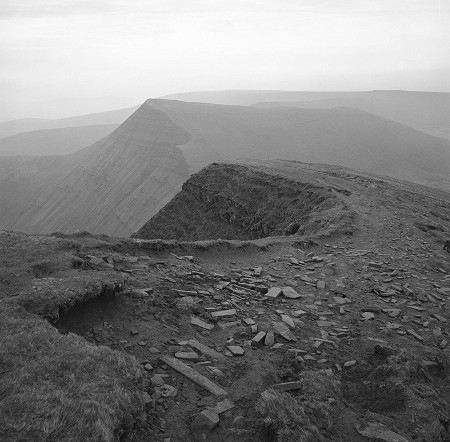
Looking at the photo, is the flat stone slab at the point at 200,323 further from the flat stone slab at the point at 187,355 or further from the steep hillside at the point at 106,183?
the steep hillside at the point at 106,183

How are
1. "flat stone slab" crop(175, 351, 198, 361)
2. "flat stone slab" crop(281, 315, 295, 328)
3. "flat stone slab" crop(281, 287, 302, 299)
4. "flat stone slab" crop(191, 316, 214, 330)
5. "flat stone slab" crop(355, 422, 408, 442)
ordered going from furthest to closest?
1. "flat stone slab" crop(281, 287, 302, 299)
2. "flat stone slab" crop(281, 315, 295, 328)
3. "flat stone slab" crop(191, 316, 214, 330)
4. "flat stone slab" crop(175, 351, 198, 361)
5. "flat stone slab" crop(355, 422, 408, 442)

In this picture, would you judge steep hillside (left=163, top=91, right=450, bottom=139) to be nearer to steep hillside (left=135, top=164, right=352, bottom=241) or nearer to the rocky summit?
steep hillside (left=135, top=164, right=352, bottom=241)

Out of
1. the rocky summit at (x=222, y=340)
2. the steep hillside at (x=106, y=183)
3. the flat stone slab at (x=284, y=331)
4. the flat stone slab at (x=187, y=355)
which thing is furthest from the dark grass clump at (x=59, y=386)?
the steep hillside at (x=106, y=183)

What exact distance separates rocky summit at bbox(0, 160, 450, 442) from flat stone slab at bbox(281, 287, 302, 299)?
7 cm

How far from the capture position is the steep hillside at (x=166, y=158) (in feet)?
164

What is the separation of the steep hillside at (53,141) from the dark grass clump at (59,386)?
123m

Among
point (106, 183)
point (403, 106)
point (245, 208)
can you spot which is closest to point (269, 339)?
point (245, 208)

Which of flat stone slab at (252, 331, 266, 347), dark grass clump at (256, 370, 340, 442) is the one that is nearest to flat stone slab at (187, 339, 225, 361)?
flat stone slab at (252, 331, 266, 347)

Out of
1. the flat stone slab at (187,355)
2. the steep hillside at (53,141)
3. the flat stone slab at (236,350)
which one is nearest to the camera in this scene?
the flat stone slab at (187,355)

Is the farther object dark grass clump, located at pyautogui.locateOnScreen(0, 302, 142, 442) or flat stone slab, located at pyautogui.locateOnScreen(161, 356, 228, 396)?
flat stone slab, located at pyautogui.locateOnScreen(161, 356, 228, 396)

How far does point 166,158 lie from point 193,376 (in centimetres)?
4907

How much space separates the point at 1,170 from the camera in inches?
3051

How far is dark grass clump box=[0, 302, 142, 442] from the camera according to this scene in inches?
165

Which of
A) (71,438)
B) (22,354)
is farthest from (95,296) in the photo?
(71,438)
